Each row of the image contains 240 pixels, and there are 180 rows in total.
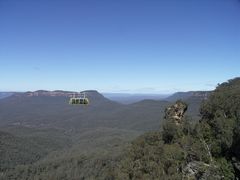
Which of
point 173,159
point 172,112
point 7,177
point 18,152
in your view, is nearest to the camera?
point 173,159

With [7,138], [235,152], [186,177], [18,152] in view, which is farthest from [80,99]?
[7,138]

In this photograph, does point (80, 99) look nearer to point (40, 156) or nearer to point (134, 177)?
point (134, 177)

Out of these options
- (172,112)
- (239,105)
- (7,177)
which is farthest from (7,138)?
(239,105)

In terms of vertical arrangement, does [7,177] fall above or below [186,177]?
below

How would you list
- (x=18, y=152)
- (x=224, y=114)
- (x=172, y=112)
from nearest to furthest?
(x=224, y=114)
(x=172, y=112)
(x=18, y=152)

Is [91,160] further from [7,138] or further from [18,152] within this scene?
[7,138]

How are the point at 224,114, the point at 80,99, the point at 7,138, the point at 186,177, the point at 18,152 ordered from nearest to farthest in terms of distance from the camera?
the point at 80,99 → the point at 186,177 → the point at 224,114 → the point at 18,152 → the point at 7,138

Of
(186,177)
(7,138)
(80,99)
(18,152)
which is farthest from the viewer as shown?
(7,138)

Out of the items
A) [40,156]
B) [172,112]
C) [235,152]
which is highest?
[172,112]

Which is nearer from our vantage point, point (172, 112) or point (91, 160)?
point (172, 112)
